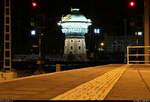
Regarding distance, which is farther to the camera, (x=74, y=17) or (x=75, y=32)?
(x=75, y=32)

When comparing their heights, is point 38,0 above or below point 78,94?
above

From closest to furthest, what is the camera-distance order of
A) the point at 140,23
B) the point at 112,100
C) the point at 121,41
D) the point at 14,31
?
the point at 112,100 → the point at 140,23 → the point at 121,41 → the point at 14,31

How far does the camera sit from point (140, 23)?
2353 cm

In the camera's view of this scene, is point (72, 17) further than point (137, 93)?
Yes

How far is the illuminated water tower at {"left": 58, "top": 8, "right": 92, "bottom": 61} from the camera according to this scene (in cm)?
8775

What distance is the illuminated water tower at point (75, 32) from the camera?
87.8 m

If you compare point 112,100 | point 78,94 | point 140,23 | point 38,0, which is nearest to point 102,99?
point 112,100

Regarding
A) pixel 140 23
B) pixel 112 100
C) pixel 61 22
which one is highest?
pixel 61 22

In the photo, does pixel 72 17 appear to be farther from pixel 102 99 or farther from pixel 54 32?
pixel 102 99

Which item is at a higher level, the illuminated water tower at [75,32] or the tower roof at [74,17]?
the tower roof at [74,17]

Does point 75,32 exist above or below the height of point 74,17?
below

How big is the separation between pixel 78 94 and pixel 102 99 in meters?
0.80

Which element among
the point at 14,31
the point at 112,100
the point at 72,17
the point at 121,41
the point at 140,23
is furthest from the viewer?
the point at 14,31

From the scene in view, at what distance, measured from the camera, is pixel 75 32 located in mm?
88875
